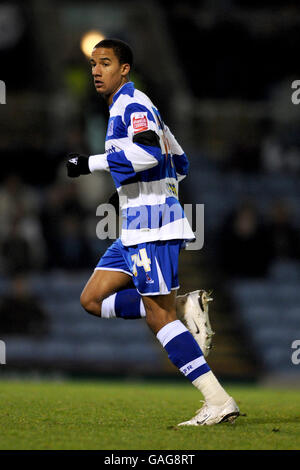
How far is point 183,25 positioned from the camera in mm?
20875

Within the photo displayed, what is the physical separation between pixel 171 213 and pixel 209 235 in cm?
1000

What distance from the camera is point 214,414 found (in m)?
5.79

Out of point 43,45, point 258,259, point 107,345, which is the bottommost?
point 107,345

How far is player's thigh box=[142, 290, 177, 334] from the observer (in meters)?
5.91

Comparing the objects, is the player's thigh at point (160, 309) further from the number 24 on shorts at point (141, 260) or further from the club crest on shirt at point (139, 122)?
the club crest on shirt at point (139, 122)

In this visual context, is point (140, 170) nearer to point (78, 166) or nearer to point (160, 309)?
point (78, 166)

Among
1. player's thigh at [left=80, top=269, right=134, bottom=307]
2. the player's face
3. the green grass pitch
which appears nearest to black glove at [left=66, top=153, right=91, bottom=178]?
the player's face

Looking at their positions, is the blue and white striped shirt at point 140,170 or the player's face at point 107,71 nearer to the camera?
the blue and white striped shirt at point 140,170

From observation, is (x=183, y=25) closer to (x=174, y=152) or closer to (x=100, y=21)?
(x=100, y=21)

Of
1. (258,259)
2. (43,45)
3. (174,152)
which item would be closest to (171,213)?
(174,152)

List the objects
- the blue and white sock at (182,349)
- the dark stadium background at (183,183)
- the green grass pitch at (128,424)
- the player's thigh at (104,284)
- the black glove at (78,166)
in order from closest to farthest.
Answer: the green grass pitch at (128,424)
the blue and white sock at (182,349)
the black glove at (78,166)
the player's thigh at (104,284)
the dark stadium background at (183,183)

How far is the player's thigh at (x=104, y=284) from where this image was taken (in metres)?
6.29

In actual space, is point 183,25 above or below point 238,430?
above

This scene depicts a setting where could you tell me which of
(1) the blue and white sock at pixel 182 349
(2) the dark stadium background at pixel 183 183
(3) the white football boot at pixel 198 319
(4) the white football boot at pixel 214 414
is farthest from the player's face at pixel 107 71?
(2) the dark stadium background at pixel 183 183
